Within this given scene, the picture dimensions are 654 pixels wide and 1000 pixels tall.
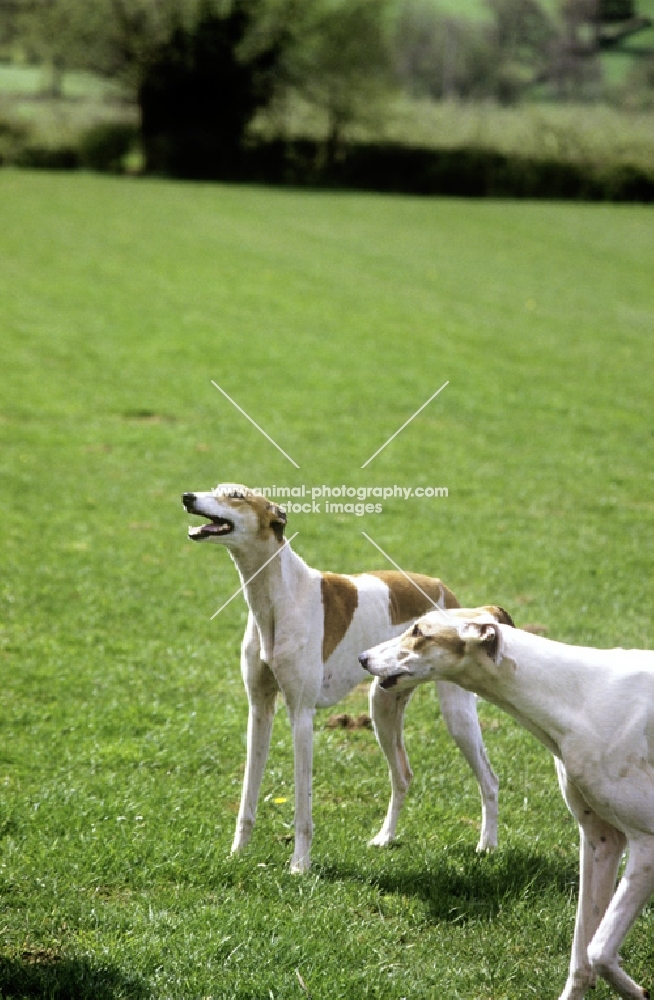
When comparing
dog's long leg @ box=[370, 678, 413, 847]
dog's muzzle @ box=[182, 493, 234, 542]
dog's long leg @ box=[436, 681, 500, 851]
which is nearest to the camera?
dog's muzzle @ box=[182, 493, 234, 542]

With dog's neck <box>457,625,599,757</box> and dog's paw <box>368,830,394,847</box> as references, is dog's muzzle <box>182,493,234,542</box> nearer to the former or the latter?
dog's neck <box>457,625,599,757</box>

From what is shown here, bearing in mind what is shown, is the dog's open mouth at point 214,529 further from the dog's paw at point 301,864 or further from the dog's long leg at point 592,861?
the dog's long leg at point 592,861

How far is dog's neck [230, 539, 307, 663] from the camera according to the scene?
18.2ft

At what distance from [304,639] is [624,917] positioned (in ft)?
6.61

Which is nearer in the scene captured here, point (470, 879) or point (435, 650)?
point (435, 650)

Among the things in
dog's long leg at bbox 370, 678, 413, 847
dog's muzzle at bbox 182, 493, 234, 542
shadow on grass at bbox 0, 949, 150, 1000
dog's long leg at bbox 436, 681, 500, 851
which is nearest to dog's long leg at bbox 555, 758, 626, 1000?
dog's long leg at bbox 436, 681, 500, 851

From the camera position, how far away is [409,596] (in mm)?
6020

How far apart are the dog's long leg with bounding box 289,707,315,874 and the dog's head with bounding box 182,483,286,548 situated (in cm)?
91

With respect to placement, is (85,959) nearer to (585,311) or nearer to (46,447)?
(46,447)

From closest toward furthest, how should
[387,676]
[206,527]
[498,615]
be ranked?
[387,676]
[498,615]
[206,527]

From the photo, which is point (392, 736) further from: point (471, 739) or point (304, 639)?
point (304, 639)

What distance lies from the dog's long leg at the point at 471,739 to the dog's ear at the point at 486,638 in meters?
1.51

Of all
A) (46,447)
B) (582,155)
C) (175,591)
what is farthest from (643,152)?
(175,591)

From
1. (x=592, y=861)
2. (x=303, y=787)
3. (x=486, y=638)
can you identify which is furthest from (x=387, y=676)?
(x=303, y=787)
